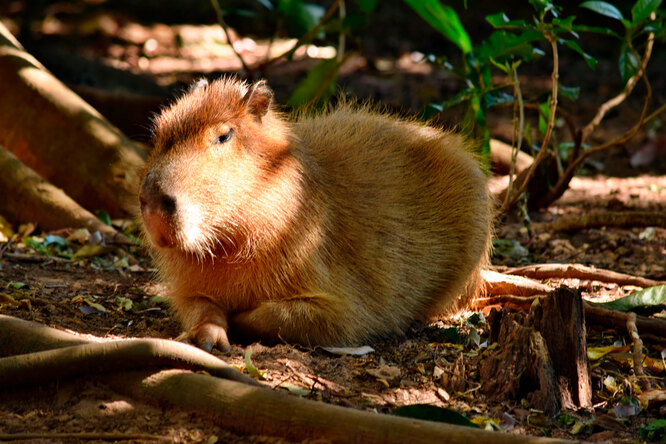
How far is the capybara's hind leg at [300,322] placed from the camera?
10.7 feet

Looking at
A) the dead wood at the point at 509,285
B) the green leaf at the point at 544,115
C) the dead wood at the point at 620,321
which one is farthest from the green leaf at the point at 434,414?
the green leaf at the point at 544,115

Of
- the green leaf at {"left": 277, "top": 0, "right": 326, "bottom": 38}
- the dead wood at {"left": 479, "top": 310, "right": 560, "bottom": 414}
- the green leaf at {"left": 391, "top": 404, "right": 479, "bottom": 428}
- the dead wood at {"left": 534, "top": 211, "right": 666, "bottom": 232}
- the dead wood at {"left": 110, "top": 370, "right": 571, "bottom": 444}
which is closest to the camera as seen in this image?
the dead wood at {"left": 110, "top": 370, "right": 571, "bottom": 444}

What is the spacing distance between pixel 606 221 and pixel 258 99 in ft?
9.17

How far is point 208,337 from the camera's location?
3057mm

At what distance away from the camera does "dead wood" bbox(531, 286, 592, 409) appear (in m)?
2.77

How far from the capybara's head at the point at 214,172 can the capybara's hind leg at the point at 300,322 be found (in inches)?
11.6

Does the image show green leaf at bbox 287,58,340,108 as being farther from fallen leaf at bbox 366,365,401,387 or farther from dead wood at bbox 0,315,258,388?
dead wood at bbox 0,315,258,388

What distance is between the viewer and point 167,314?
3840 millimetres

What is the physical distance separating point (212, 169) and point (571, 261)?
2.61 metres

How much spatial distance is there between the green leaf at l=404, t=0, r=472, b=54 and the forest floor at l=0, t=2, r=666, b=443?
148 centimetres

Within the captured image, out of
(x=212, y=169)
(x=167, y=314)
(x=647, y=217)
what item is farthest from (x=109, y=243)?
(x=647, y=217)

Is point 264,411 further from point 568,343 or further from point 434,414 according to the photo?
point 568,343

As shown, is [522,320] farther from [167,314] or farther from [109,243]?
[109,243]

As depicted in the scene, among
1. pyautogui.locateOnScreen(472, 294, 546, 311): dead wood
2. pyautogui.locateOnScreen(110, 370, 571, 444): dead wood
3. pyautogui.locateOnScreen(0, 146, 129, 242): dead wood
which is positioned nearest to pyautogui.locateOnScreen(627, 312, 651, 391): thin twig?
pyautogui.locateOnScreen(472, 294, 546, 311): dead wood
